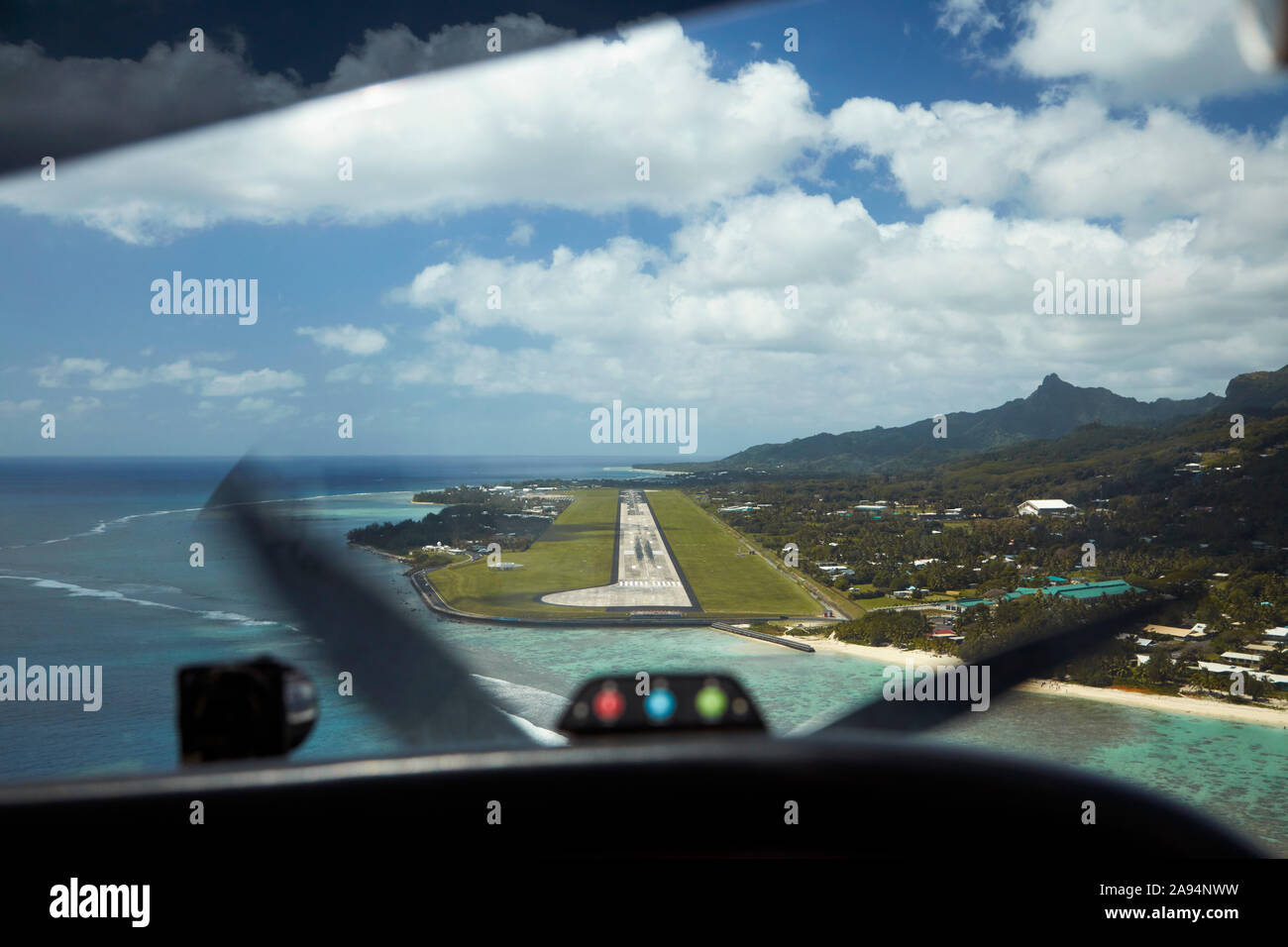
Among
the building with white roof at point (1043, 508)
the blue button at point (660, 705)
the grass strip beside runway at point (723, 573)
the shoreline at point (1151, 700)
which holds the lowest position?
the shoreline at point (1151, 700)

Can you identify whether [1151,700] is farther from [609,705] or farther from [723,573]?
[609,705]

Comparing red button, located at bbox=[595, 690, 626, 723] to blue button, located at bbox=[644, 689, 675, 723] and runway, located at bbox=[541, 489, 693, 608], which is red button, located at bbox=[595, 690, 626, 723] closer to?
blue button, located at bbox=[644, 689, 675, 723]

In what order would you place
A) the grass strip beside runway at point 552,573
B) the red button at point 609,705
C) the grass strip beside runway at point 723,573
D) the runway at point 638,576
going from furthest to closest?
the grass strip beside runway at point 723,573
the runway at point 638,576
the grass strip beside runway at point 552,573
the red button at point 609,705

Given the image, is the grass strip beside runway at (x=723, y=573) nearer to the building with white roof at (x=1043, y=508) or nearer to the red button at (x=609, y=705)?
the building with white roof at (x=1043, y=508)

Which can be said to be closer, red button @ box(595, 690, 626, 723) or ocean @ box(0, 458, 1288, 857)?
red button @ box(595, 690, 626, 723)

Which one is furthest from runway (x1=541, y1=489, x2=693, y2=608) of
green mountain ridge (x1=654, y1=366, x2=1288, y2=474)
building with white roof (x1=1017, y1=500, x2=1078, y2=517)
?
building with white roof (x1=1017, y1=500, x2=1078, y2=517)

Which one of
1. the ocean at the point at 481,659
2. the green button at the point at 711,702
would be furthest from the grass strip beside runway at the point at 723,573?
the green button at the point at 711,702
